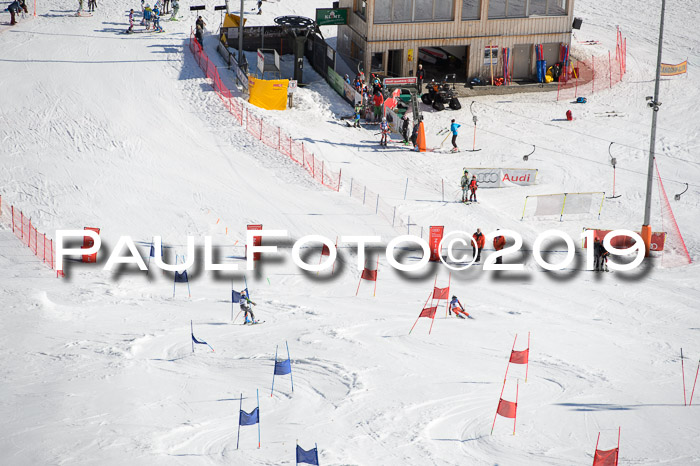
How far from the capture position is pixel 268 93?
35.9m

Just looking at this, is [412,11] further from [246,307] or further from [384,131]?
[246,307]

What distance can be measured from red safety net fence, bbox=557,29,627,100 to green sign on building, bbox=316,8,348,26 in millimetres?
9190

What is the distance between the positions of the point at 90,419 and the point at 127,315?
5.20 m

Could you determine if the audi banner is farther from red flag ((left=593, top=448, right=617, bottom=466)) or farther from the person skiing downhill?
red flag ((left=593, top=448, right=617, bottom=466))

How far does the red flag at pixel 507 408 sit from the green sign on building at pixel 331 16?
25.4 m

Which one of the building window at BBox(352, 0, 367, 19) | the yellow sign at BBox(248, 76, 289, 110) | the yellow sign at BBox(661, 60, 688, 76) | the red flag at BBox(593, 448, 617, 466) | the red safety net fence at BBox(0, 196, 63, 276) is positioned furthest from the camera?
the yellow sign at BBox(661, 60, 688, 76)

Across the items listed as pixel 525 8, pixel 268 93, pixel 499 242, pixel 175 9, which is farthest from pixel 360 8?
pixel 499 242

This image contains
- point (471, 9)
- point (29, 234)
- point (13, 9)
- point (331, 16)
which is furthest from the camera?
point (13, 9)

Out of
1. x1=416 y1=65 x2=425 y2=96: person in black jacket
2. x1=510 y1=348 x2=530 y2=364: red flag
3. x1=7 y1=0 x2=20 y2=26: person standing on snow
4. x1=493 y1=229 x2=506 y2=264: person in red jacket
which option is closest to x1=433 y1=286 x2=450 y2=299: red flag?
x1=510 y1=348 x2=530 y2=364: red flag

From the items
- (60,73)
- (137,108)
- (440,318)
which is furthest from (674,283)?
(60,73)

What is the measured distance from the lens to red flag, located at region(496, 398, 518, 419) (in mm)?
17094

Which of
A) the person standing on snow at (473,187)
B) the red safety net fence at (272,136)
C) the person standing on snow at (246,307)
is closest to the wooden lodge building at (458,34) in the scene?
the red safety net fence at (272,136)

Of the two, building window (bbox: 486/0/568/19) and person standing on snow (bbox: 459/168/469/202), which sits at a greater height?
building window (bbox: 486/0/568/19)

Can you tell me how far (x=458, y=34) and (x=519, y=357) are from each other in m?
22.7
